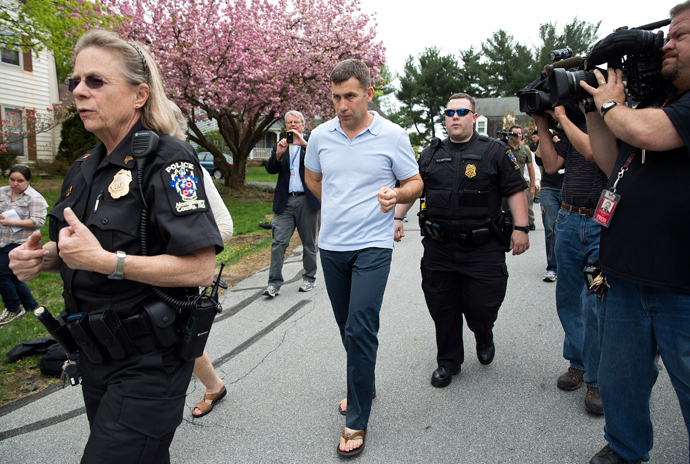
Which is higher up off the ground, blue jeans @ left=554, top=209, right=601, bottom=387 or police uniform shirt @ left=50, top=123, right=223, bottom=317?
police uniform shirt @ left=50, top=123, right=223, bottom=317

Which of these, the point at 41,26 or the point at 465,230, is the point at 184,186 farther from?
the point at 41,26

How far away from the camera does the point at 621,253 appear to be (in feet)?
7.07

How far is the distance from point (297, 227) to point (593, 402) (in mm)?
4119

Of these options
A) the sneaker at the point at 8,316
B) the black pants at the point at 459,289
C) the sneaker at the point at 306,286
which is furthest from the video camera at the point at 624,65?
the sneaker at the point at 8,316

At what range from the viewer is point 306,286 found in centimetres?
634

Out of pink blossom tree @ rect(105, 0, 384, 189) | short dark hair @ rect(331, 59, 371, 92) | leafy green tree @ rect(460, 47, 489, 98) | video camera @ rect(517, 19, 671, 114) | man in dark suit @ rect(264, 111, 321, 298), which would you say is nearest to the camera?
video camera @ rect(517, 19, 671, 114)

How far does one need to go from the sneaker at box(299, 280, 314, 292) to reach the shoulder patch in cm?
462

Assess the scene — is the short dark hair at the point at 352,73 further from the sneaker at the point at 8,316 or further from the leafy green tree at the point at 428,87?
the leafy green tree at the point at 428,87

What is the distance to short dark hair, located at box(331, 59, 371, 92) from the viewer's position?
295 cm

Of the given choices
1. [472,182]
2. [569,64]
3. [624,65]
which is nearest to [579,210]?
[472,182]

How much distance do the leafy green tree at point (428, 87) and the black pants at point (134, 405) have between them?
2167 inches

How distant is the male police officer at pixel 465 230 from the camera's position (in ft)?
11.8

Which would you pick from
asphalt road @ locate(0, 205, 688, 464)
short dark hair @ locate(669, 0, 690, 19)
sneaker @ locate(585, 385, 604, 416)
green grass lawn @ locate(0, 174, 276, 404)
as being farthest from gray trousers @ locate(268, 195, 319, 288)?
short dark hair @ locate(669, 0, 690, 19)

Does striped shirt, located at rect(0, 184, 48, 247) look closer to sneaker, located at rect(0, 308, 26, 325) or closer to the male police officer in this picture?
sneaker, located at rect(0, 308, 26, 325)
